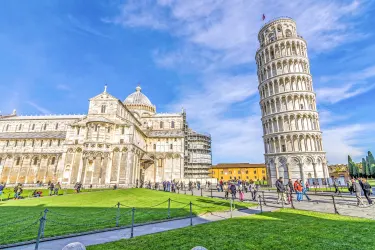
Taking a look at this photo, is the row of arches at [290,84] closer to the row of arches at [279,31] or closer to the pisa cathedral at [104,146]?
the row of arches at [279,31]

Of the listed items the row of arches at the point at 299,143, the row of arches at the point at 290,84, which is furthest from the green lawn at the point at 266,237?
the row of arches at the point at 290,84

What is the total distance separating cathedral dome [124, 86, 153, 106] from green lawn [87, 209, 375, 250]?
53837 mm

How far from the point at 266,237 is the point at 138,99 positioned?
57.1 meters

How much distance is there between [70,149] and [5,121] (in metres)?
34.5

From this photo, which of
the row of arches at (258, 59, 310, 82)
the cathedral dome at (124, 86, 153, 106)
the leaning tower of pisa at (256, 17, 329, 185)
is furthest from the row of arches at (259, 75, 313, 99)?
the cathedral dome at (124, 86, 153, 106)

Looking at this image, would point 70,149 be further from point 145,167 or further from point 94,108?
point 145,167

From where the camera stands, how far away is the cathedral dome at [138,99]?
58.6 metres

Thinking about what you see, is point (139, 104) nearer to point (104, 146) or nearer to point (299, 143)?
point (104, 146)

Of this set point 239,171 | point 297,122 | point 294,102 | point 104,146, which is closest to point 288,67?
point 294,102

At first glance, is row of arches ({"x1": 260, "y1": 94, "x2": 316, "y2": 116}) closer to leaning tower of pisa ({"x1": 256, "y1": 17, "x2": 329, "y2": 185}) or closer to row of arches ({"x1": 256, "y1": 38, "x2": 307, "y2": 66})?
leaning tower of pisa ({"x1": 256, "y1": 17, "x2": 329, "y2": 185})

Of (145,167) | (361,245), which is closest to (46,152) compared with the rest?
(145,167)

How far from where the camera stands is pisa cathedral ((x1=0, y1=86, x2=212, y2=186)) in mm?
35875

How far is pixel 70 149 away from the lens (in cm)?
3669

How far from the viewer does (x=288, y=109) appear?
37.7 meters
